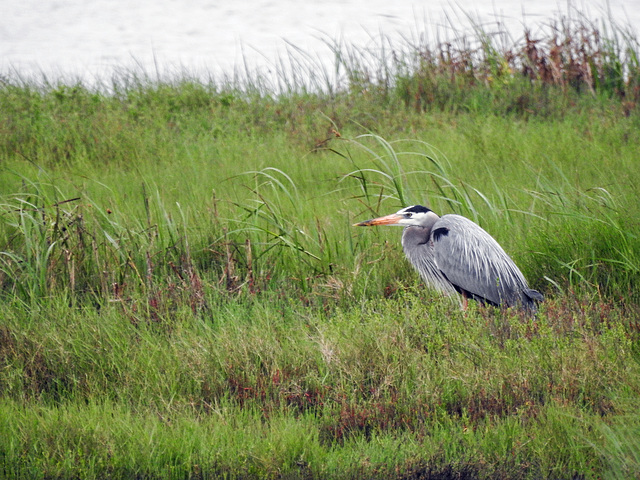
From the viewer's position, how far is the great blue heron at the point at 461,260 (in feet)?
12.5

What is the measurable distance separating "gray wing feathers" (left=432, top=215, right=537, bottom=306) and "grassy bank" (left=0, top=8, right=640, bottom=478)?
0.55 ft

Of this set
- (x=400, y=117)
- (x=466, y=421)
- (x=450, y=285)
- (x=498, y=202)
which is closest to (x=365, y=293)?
(x=450, y=285)

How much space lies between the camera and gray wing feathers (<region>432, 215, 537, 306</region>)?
149 inches

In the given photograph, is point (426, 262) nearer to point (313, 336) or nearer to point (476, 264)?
point (476, 264)

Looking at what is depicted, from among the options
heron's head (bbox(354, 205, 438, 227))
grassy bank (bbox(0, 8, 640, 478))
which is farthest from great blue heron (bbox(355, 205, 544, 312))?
grassy bank (bbox(0, 8, 640, 478))

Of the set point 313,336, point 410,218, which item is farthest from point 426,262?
point 313,336

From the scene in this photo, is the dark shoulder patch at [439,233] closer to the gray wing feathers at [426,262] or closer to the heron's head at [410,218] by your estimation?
the gray wing feathers at [426,262]

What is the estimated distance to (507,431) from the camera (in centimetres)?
269

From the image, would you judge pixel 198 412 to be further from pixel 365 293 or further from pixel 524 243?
pixel 524 243

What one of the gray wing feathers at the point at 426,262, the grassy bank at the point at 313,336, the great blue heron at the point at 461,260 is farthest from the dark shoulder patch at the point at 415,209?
the grassy bank at the point at 313,336

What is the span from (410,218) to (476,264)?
54 cm

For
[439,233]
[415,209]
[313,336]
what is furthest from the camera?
[415,209]

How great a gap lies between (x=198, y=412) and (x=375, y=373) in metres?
0.85

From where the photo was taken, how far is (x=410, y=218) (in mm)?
4145
